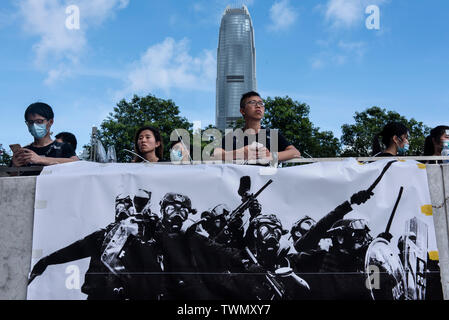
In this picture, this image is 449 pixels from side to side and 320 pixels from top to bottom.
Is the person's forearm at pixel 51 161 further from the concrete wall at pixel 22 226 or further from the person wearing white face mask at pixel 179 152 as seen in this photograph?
the person wearing white face mask at pixel 179 152

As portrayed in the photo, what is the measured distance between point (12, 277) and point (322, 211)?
8.84ft

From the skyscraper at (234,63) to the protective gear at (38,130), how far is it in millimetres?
110100

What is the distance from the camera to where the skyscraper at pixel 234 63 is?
381 ft

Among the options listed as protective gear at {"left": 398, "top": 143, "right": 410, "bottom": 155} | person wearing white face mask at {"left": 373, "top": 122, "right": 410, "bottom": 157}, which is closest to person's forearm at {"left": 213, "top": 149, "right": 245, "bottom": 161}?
person wearing white face mask at {"left": 373, "top": 122, "right": 410, "bottom": 157}

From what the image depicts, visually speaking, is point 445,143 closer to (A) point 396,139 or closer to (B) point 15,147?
(A) point 396,139

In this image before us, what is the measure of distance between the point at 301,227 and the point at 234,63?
118780 millimetres

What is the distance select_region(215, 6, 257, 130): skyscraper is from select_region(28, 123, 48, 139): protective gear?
110m

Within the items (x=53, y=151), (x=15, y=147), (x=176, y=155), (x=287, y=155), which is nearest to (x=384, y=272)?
(x=287, y=155)

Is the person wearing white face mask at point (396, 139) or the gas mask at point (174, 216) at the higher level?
the person wearing white face mask at point (396, 139)

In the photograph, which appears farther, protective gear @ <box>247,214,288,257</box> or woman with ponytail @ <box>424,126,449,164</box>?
woman with ponytail @ <box>424,126,449,164</box>

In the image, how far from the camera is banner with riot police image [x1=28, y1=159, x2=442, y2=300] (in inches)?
122

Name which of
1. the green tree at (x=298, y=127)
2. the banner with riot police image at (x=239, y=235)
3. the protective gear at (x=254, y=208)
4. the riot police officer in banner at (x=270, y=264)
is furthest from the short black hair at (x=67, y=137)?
the green tree at (x=298, y=127)

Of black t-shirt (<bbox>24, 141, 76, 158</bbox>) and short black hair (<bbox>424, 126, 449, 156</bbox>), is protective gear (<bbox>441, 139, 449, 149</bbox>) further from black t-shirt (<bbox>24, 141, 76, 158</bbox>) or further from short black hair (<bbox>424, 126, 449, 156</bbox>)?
black t-shirt (<bbox>24, 141, 76, 158</bbox>)

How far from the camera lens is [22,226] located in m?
3.34
